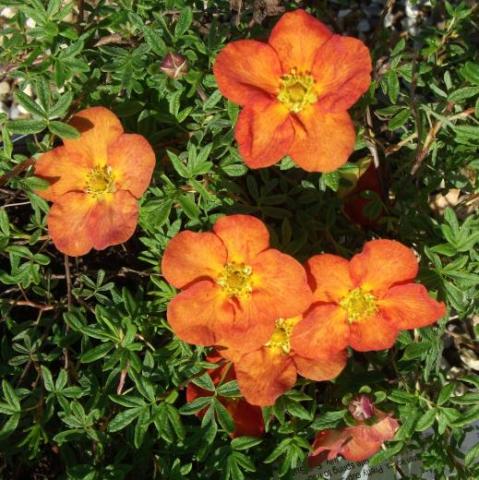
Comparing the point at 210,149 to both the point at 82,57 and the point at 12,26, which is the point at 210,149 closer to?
the point at 82,57

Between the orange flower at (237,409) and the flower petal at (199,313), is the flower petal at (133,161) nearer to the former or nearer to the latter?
the flower petal at (199,313)

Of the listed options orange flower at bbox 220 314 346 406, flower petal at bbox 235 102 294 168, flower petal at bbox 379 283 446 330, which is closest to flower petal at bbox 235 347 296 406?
orange flower at bbox 220 314 346 406

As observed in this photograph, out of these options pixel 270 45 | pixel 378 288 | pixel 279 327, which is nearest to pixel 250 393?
pixel 279 327

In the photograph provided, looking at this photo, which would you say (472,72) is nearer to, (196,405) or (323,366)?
(323,366)

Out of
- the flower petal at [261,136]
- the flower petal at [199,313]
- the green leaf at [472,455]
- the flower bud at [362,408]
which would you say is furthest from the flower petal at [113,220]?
the green leaf at [472,455]

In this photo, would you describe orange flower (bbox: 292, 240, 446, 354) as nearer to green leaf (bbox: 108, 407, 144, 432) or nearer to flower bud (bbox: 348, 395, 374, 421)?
flower bud (bbox: 348, 395, 374, 421)

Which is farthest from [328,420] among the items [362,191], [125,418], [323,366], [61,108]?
[61,108]
